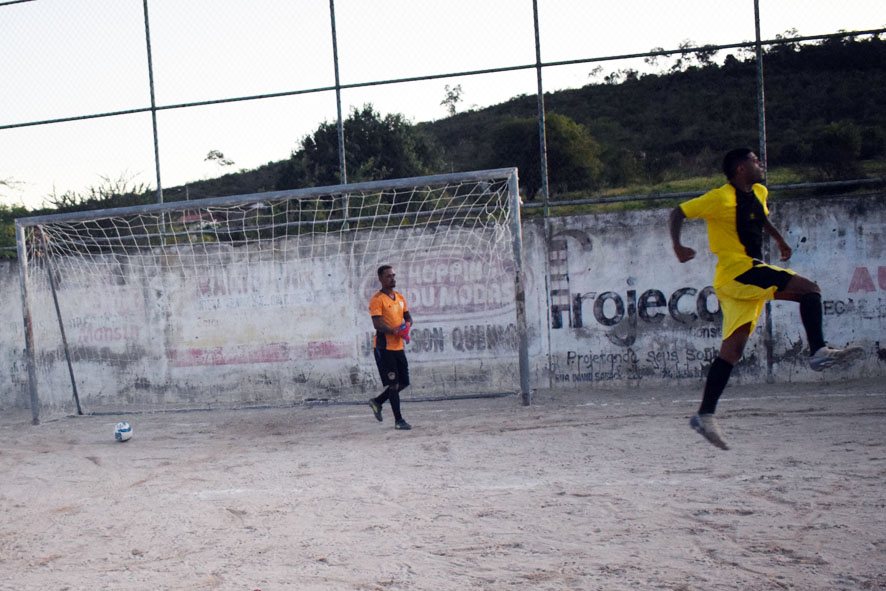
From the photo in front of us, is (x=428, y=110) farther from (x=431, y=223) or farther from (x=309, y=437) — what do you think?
(x=309, y=437)

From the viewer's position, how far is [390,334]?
823cm

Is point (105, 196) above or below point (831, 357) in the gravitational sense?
above

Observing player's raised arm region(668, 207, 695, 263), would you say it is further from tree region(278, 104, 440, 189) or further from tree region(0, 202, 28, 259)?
tree region(0, 202, 28, 259)

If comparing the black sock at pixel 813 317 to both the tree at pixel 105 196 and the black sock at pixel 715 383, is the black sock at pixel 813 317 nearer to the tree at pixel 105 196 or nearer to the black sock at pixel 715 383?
the black sock at pixel 715 383

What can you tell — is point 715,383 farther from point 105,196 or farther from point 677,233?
point 105,196

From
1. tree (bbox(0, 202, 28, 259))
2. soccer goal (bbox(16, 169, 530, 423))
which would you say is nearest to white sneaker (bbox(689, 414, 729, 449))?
soccer goal (bbox(16, 169, 530, 423))

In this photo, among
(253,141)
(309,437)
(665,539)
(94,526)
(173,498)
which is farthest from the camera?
(253,141)

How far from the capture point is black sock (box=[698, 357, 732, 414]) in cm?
495

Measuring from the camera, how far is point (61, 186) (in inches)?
512

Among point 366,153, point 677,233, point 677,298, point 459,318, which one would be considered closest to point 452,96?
point 459,318

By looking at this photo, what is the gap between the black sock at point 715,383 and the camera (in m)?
4.95

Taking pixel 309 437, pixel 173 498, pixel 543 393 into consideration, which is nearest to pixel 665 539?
pixel 173 498

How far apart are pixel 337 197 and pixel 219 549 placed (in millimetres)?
7800

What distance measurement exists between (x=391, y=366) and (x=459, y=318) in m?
2.66
